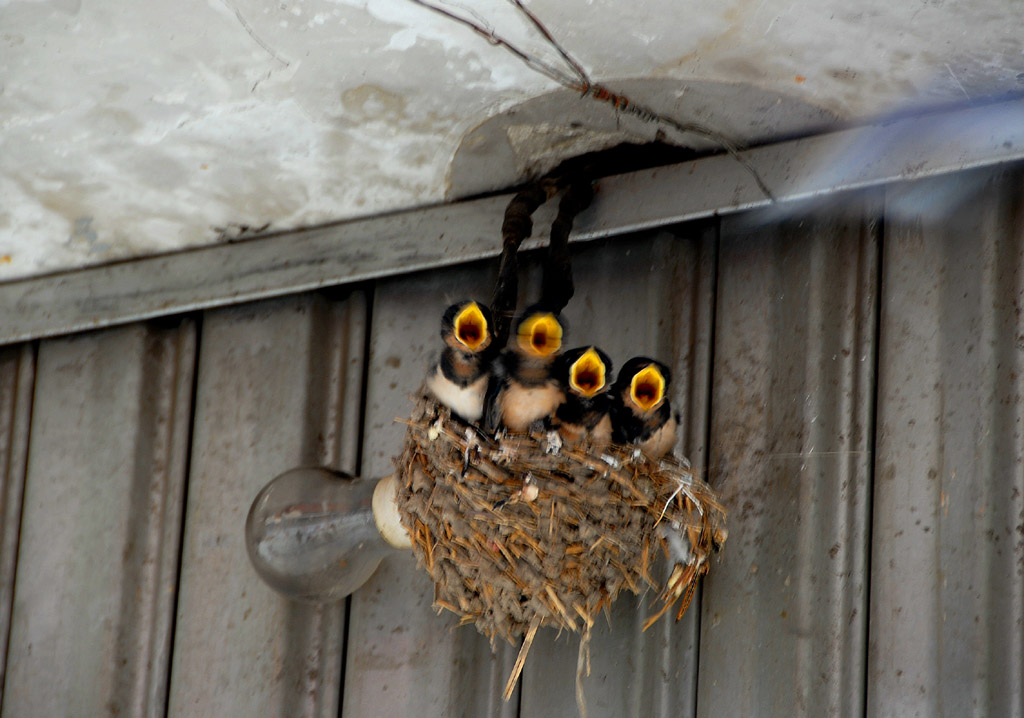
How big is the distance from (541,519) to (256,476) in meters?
1.13

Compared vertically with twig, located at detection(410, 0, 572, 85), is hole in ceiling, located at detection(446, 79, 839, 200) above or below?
below

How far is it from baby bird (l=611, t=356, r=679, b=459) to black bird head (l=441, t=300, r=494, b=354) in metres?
0.30

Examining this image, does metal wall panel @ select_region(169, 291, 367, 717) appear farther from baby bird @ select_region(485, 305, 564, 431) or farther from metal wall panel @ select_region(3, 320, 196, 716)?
baby bird @ select_region(485, 305, 564, 431)

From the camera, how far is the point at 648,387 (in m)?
2.42

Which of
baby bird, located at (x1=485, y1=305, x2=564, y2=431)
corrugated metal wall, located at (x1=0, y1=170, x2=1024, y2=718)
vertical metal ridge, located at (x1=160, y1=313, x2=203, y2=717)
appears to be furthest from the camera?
vertical metal ridge, located at (x1=160, y1=313, x2=203, y2=717)

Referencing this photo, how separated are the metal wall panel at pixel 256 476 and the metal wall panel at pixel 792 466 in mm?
975

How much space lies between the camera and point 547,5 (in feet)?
7.36

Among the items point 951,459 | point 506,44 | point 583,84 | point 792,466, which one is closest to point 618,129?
point 583,84

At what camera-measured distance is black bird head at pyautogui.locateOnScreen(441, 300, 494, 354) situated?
243cm

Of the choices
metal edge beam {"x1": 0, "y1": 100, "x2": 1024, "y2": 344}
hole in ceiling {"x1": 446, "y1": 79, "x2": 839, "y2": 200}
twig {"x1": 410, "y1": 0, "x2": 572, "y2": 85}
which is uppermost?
twig {"x1": 410, "y1": 0, "x2": 572, "y2": 85}

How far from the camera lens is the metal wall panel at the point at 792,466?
2.44 m

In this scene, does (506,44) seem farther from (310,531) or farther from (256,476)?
(256,476)

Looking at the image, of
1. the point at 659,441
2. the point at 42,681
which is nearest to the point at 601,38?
the point at 659,441

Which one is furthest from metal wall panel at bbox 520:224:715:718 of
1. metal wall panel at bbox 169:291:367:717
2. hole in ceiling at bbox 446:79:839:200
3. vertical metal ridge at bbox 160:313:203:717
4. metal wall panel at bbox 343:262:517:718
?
vertical metal ridge at bbox 160:313:203:717
